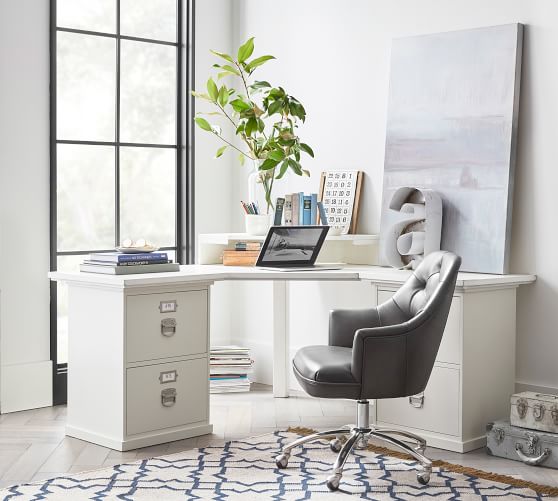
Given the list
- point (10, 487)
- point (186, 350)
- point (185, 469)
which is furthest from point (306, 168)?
point (10, 487)

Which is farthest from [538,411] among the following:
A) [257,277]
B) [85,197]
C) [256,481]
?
[85,197]

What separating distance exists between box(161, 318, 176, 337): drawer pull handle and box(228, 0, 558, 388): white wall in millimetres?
A: 1341

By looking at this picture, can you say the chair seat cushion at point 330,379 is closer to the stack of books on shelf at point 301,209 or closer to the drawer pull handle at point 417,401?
the drawer pull handle at point 417,401

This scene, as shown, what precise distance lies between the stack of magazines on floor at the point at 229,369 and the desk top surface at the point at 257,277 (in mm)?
792

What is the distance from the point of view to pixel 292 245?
4410mm

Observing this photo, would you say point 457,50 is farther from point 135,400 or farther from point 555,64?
point 135,400

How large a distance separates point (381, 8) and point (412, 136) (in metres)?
0.74

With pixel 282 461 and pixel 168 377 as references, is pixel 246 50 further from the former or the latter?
pixel 282 461

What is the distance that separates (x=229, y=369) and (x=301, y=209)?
103 centimetres

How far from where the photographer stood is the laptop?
4340 millimetres

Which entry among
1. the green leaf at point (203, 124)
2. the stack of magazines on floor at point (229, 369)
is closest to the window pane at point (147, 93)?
the green leaf at point (203, 124)

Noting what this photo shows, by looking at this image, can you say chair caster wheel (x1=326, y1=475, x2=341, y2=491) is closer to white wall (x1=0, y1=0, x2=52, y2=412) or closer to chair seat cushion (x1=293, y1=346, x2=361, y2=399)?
chair seat cushion (x1=293, y1=346, x2=361, y2=399)

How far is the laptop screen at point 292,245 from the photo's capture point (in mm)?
4340

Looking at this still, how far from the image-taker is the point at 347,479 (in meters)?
3.48
